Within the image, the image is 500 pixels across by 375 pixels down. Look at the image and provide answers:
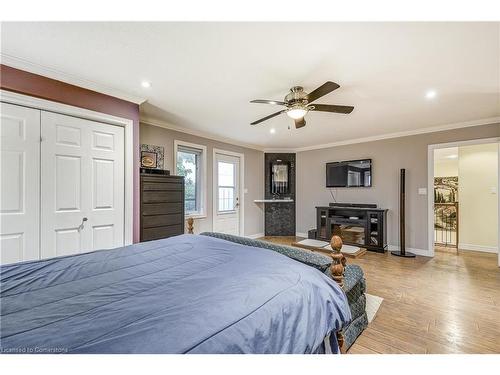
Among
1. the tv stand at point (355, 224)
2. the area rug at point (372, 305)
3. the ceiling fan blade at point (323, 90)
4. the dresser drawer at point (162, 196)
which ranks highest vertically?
the ceiling fan blade at point (323, 90)

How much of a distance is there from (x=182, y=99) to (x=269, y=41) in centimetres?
155

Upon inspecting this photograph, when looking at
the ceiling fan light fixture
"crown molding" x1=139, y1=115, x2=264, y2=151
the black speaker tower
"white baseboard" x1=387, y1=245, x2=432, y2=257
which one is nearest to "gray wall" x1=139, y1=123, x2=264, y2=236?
"crown molding" x1=139, y1=115, x2=264, y2=151

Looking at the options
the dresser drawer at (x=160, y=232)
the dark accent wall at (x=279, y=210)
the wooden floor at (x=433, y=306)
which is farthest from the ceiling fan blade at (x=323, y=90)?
the dark accent wall at (x=279, y=210)

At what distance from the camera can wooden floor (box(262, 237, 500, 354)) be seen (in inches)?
67.8

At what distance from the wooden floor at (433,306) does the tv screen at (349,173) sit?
172cm

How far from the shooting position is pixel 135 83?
2.51 meters

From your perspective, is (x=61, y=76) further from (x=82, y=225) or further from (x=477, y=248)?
(x=477, y=248)

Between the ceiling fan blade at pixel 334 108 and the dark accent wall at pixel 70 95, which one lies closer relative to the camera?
the dark accent wall at pixel 70 95

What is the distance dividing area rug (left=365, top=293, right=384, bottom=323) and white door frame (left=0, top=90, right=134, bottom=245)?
2804 mm

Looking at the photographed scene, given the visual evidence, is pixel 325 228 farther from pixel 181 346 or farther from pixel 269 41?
pixel 181 346

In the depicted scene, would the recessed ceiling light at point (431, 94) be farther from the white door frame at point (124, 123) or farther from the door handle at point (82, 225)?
the door handle at point (82, 225)

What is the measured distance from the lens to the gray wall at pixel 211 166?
3.82 meters

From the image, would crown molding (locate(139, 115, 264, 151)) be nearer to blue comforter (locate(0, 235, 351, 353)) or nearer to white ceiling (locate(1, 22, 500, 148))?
white ceiling (locate(1, 22, 500, 148))
